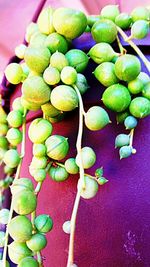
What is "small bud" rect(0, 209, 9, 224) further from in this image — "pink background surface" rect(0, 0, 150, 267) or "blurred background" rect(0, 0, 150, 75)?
"blurred background" rect(0, 0, 150, 75)

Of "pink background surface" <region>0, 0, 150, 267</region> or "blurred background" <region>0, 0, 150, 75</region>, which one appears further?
"blurred background" <region>0, 0, 150, 75</region>

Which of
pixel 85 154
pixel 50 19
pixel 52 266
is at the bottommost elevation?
pixel 52 266

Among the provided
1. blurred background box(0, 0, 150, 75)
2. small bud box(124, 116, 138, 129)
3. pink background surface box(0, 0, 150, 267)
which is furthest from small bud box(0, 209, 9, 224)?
blurred background box(0, 0, 150, 75)

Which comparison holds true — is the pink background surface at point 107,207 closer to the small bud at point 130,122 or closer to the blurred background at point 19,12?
the small bud at point 130,122

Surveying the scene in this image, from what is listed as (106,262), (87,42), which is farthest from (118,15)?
(106,262)

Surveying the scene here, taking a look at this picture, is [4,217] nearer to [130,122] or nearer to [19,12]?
[130,122]

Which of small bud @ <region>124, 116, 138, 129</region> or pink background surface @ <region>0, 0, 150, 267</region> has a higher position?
small bud @ <region>124, 116, 138, 129</region>

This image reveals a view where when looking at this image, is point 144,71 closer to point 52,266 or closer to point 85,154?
point 85,154
